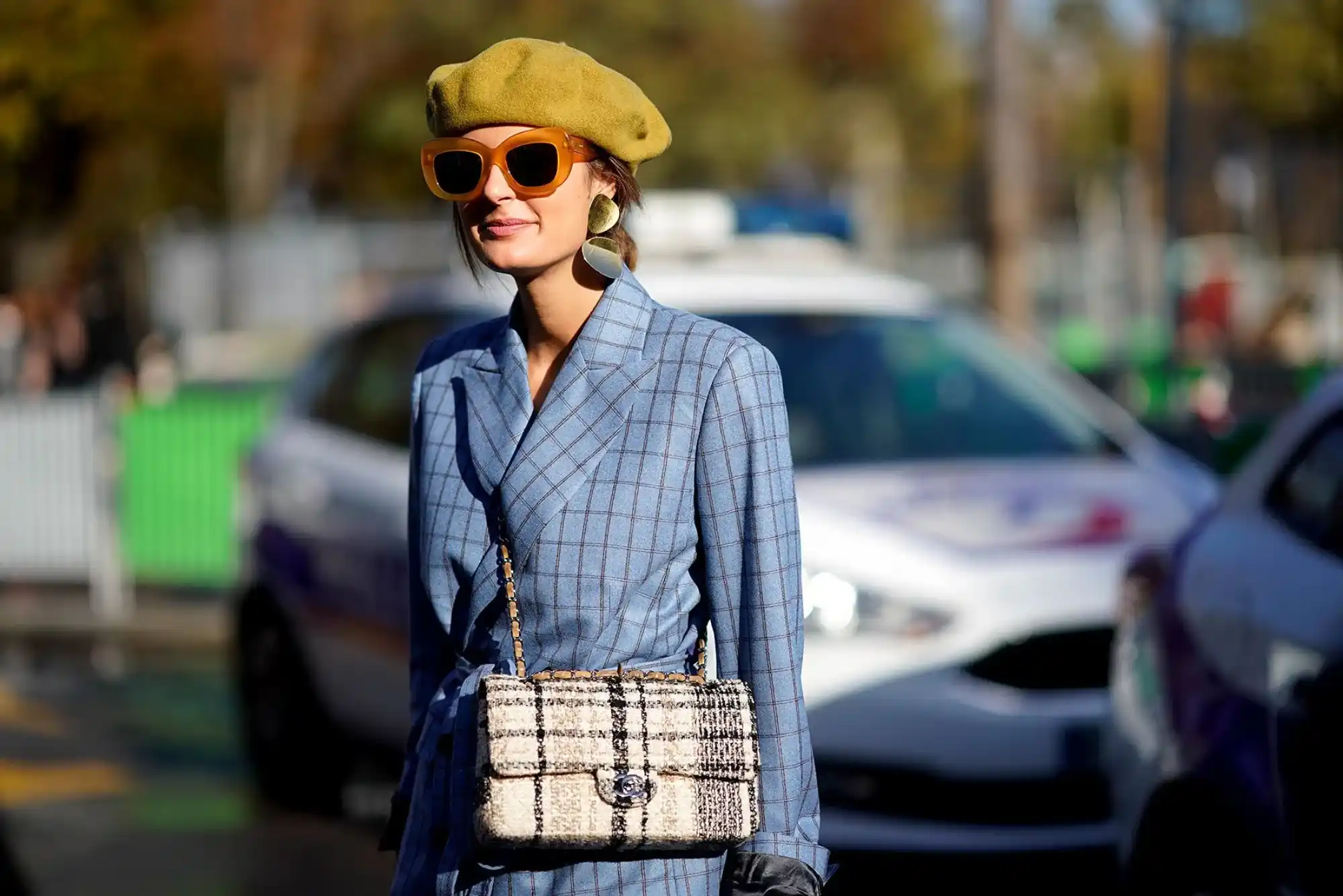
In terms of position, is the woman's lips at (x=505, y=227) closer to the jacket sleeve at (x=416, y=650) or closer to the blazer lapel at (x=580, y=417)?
the blazer lapel at (x=580, y=417)

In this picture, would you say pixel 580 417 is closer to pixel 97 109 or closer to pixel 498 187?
pixel 498 187

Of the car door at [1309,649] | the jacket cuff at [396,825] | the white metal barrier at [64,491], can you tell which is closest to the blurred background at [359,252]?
the white metal barrier at [64,491]

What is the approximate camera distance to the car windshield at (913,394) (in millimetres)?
6723

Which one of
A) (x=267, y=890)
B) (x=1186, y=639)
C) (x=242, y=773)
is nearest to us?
(x=1186, y=639)

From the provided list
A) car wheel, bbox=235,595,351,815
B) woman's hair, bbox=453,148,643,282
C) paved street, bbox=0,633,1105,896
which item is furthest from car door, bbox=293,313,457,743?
woman's hair, bbox=453,148,643,282

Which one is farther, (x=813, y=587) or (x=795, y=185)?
(x=795, y=185)

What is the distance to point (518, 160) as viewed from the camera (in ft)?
9.45

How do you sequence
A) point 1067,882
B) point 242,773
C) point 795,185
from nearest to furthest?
point 1067,882 → point 242,773 → point 795,185

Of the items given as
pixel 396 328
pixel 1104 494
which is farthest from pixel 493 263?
pixel 396 328

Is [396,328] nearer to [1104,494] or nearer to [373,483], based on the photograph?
[373,483]

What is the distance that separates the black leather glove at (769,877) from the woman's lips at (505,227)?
0.84 metres

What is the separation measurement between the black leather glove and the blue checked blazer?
0.02 meters

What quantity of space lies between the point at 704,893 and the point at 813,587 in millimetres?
2911

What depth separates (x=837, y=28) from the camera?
63719 millimetres
